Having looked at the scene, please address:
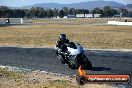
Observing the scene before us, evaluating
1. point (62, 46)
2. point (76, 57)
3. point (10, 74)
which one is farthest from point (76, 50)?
point (10, 74)

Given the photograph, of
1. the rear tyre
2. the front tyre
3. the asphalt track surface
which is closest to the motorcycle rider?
the asphalt track surface

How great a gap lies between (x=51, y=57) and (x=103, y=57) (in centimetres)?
319

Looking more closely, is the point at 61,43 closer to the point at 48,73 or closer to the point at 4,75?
the point at 48,73

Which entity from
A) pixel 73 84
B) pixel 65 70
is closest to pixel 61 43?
pixel 65 70

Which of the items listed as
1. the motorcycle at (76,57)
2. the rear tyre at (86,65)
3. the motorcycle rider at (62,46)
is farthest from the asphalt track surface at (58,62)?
the motorcycle rider at (62,46)

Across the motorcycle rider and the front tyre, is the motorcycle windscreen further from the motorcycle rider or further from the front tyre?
the front tyre

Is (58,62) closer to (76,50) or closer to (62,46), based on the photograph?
(62,46)

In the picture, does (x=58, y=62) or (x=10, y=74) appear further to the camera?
(x=58, y=62)

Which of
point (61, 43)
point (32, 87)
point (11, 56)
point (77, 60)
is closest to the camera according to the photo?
point (32, 87)

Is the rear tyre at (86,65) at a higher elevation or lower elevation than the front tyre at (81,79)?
lower

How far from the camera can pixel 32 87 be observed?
13086mm

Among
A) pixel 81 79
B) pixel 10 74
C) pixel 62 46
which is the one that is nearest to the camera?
pixel 81 79

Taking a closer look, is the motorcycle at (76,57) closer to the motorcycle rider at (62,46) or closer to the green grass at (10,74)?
the motorcycle rider at (62,46)

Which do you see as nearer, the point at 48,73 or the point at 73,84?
the point at 73,84
